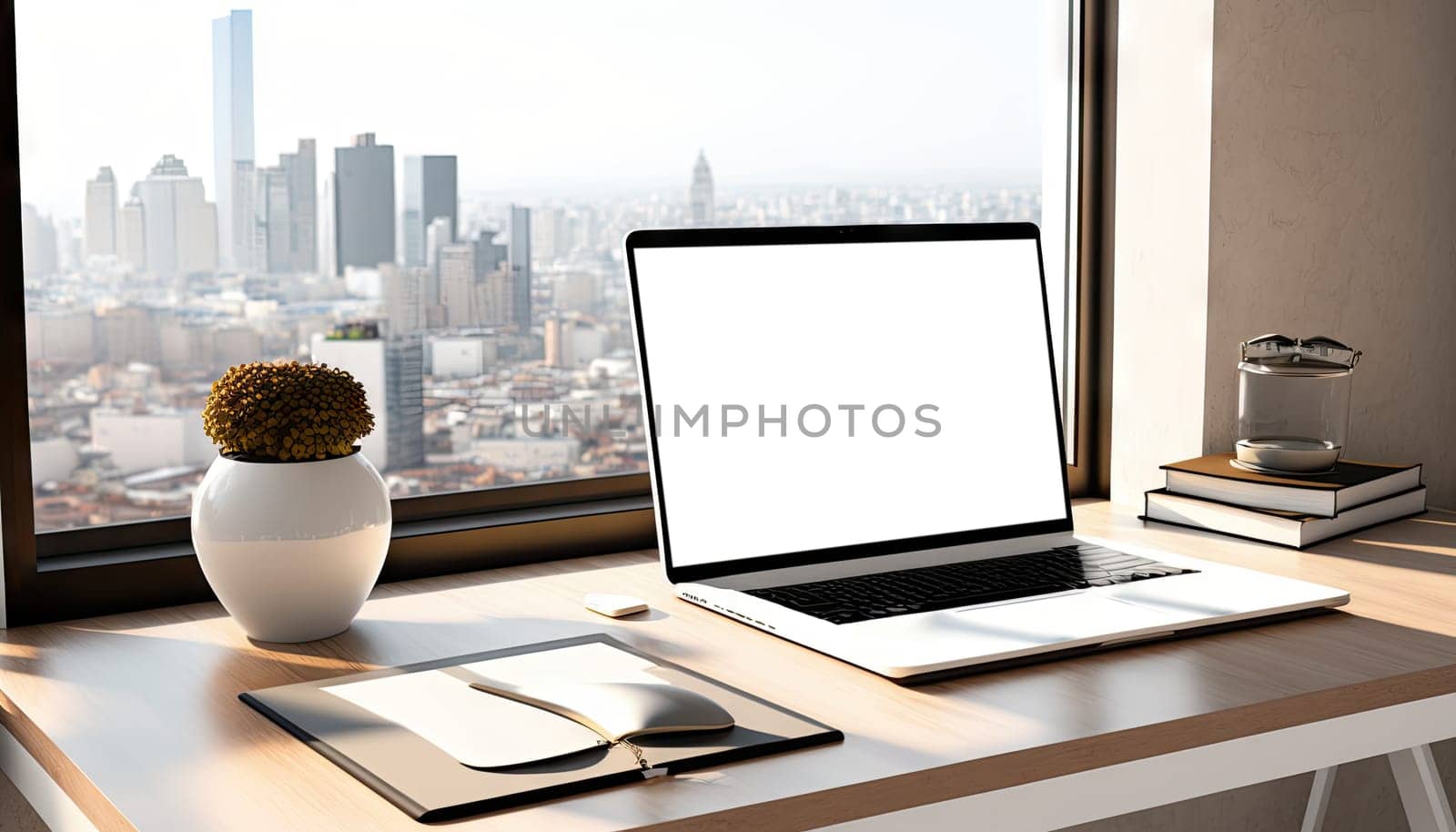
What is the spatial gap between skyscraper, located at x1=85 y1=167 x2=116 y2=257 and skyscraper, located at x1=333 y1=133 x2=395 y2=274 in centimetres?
21

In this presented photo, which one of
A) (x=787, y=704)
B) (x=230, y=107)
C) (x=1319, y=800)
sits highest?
(x=230, y=107)

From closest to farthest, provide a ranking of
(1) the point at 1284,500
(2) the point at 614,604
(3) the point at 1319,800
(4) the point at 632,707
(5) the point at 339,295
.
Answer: (4) the point at 632,707 → (2) the point at 614,604 → (5) the point at 339,295 → (1) the point at 1284,500 → (3) the point at 1319,800

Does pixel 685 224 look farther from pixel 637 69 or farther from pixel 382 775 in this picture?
pixel 382 775

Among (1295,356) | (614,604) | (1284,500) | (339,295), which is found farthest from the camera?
(1295,356)

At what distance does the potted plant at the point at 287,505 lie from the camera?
1073 millimetres

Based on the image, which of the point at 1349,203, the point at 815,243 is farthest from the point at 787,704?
the point at 1349,203

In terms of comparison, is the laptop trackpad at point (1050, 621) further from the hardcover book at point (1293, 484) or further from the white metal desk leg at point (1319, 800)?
the white metal desk leg at point (1319, 800)

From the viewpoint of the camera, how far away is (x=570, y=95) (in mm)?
1534

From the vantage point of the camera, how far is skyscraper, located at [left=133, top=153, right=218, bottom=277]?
131cm

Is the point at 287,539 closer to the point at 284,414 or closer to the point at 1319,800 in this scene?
the point at 284,414

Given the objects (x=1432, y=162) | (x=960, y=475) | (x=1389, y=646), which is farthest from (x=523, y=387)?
(x=1432, y=162)

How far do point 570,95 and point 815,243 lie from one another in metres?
0.37

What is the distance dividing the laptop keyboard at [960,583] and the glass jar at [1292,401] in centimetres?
36

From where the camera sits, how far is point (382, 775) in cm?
80
